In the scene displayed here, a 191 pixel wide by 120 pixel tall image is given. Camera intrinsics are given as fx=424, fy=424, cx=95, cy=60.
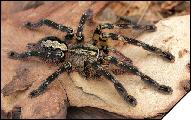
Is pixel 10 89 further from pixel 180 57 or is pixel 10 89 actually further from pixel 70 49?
pixel 180 57

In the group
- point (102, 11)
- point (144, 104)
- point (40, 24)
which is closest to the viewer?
point (144, 104)

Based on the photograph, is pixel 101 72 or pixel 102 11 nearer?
pixel 101 72

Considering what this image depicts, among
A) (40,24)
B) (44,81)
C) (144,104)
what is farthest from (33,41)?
(144,104)

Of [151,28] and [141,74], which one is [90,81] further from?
[151,28]

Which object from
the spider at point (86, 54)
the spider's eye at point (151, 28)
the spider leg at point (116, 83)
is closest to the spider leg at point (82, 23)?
the spider at point (86, 54)

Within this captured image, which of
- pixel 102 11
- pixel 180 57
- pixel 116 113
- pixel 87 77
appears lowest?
pixel 116 113

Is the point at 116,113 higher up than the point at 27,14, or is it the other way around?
the point at 27,14

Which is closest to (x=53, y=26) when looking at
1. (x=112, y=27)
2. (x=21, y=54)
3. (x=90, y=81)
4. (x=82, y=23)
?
(x=82, y=23)
